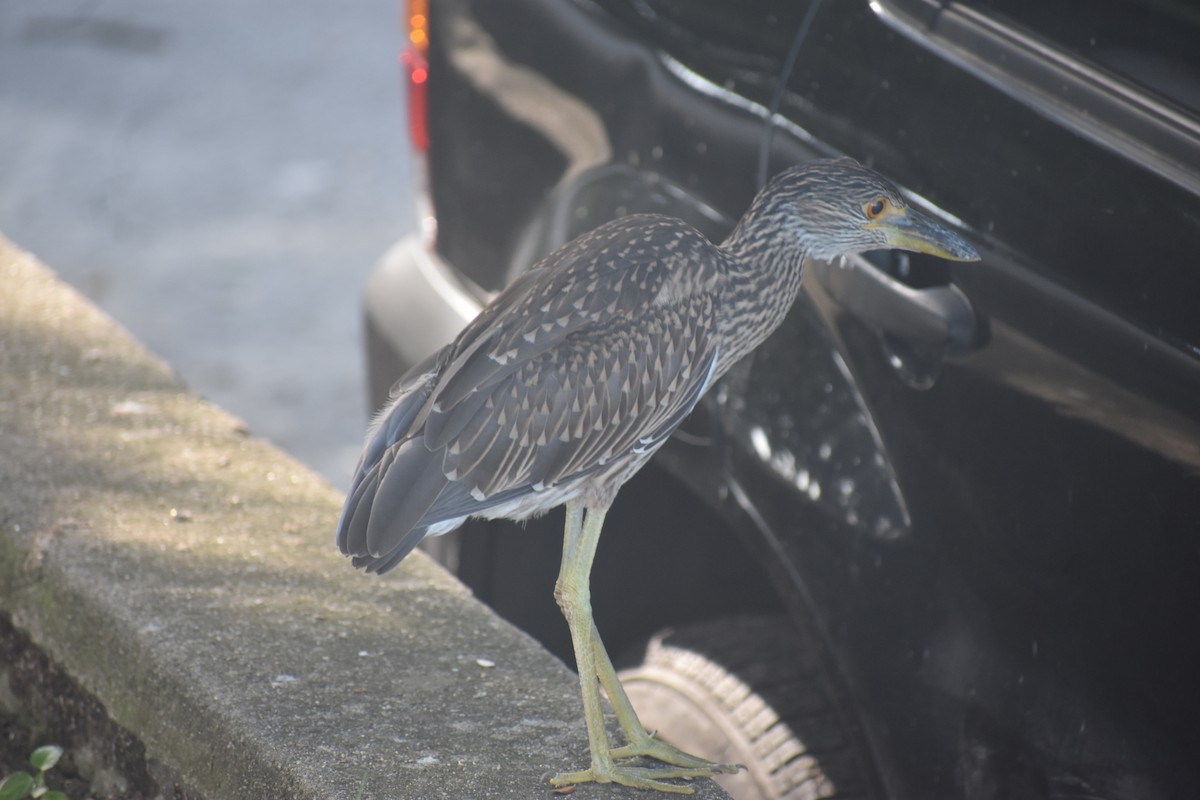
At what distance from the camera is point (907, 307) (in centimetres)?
248

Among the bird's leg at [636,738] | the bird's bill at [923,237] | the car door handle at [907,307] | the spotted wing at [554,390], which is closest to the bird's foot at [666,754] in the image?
the bird's leg at [636,738]

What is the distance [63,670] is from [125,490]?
0.52 m

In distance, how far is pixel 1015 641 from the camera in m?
2.35

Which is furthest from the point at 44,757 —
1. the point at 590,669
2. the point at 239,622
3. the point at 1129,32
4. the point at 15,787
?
the point at 1129,32

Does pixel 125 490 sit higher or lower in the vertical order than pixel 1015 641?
lower

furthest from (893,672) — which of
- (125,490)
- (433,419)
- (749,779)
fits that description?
(125,490)

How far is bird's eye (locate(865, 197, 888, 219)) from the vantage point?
238cm

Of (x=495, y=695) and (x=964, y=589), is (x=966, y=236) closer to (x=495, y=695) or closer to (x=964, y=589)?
(x=964, y=589)

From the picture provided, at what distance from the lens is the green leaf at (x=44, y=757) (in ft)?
9.35

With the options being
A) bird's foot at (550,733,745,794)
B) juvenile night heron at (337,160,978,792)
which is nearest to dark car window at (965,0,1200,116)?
juvenile night heron at (337,160,978,792)

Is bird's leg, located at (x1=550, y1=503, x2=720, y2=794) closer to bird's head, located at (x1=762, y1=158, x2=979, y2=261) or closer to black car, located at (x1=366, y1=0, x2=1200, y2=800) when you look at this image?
black car, located at (x1=366, y1=0, x2=1200, y2=800)

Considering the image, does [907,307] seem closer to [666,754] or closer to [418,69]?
[666,754]

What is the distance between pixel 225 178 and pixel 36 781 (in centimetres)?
550

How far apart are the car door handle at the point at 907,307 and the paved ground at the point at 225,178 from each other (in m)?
3.31
